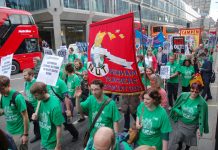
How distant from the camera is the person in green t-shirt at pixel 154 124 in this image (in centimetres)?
284

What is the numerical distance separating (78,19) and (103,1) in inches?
298

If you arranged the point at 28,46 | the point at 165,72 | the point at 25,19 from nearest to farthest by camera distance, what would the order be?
the point at 165,72 < the point at 28,46 < the point at 25,19

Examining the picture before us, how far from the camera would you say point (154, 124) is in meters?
2.85

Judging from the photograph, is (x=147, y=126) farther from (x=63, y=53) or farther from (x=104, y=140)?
(x=63, y=53)

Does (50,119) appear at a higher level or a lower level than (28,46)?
lower

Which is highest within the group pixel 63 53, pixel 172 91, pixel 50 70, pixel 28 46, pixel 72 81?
pixel 28 46

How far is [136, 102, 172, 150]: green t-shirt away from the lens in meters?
2.84

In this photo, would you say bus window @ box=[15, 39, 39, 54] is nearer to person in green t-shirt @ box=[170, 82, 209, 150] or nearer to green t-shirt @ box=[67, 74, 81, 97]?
green t-shirt @ box=[67, 74, 81, 97]

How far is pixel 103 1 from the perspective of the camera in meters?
36.8

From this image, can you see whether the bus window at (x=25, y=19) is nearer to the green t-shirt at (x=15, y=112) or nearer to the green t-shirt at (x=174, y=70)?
the green t-shirt at (x=174, y=70)

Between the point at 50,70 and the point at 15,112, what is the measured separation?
34.9 inches

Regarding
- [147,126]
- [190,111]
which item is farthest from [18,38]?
[147,126]

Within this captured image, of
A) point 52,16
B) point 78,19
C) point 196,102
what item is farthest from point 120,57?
point 78,19

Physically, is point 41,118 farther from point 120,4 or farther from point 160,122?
point 120,4
